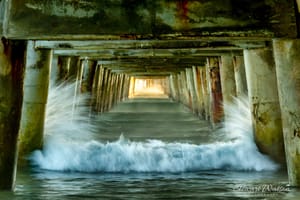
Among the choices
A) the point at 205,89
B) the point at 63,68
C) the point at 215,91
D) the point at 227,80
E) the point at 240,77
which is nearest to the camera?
the point at 240,77

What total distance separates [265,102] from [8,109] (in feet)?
13.2

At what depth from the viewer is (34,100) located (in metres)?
6.40

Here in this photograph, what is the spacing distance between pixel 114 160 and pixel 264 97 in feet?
8.72

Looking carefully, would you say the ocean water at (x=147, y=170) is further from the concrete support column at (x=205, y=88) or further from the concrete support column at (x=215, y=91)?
the concrete support column at (x=205, y=88)

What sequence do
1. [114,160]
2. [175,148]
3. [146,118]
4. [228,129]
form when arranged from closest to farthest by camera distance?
[114,160], [175,148], [228,129], [146,118]

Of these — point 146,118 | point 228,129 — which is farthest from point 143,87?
point 228,129

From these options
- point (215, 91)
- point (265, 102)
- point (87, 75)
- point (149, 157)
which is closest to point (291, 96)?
point (265, 102)

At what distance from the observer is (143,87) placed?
47969mm

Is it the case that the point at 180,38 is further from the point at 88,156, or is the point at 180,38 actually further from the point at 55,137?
the point at 55,137

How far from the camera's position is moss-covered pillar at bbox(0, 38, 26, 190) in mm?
4051

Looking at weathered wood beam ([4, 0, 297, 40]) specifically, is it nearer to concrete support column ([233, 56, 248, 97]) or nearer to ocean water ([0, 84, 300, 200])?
ocean water ([0, 84, 300, 200])

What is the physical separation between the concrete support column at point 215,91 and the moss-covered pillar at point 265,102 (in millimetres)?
3328

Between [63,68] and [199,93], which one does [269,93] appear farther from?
A: [199,93]

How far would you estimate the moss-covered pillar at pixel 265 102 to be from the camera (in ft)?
19.9
